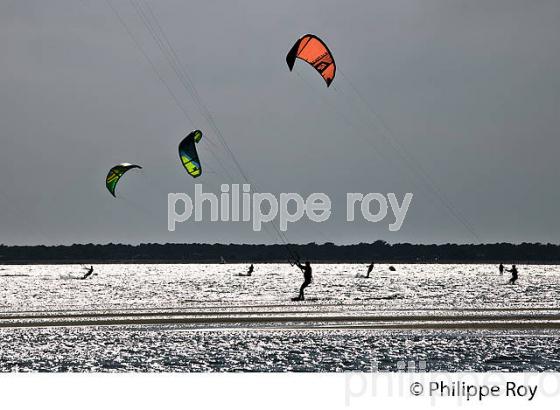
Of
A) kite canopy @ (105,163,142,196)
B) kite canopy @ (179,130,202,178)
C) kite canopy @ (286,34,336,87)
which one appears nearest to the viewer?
kite canopy @ (286,34,336,87)

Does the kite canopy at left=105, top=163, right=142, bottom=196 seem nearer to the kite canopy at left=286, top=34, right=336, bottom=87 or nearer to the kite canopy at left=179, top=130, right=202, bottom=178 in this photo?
the kite canopy at left=179, top=130, right=202, bottom=178

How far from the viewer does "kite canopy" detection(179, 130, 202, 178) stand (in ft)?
125

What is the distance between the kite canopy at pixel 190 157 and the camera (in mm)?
38000

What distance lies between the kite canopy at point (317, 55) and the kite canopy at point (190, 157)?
9.58 m

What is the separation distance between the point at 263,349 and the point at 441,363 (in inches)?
188

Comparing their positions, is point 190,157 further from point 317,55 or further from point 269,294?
point 269,294

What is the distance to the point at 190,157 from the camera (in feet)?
126

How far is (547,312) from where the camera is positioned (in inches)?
1380

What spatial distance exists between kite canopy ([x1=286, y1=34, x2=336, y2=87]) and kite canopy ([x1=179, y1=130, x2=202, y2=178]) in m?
9.58

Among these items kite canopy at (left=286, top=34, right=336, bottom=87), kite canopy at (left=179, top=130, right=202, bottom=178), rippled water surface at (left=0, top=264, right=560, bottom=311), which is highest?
kite canopy at (left=286, top=34, right=336, bottom=87)

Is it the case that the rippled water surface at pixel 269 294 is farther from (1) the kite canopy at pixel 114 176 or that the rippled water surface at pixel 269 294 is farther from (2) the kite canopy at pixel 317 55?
(2) the kite canopy at pixel 317 55

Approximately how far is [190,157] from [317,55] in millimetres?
10524

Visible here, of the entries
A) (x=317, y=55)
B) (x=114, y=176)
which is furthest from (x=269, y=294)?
(x=317, y=55)

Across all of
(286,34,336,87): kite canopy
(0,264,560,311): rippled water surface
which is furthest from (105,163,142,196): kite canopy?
(286,34,336,87): kite canopy
